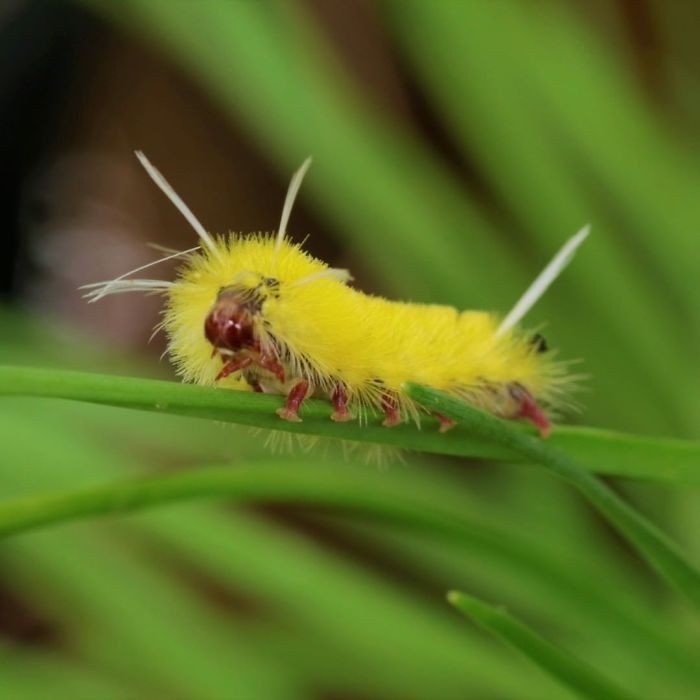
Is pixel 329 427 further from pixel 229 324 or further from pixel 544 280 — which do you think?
pixel 544 280

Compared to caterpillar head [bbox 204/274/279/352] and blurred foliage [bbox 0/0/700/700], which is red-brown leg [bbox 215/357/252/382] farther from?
blurred foliage [bbox 0/0/700/700]

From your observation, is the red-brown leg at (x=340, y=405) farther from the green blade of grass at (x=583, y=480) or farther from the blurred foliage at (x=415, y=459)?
the blurred foliage at (x=415, y=459)

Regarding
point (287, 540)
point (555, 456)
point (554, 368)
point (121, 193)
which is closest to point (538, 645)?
point (555, 456)

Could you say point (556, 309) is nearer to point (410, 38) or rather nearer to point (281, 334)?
point (410, 38)

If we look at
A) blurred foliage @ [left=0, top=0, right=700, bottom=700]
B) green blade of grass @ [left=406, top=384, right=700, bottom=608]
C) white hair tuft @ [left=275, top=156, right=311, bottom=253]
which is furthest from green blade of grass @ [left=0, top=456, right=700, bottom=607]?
blurred foliage @ [left=0, top=0, right=700, bottom=700]

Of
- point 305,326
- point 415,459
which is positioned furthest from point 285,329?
point 415,459
